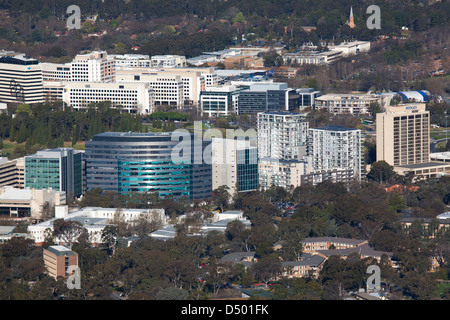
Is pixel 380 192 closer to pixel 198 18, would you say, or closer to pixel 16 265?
pixel 16 265

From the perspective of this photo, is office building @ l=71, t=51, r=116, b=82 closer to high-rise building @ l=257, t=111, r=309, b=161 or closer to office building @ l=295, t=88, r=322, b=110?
office building @ l=295, t=88, r=322, b=110

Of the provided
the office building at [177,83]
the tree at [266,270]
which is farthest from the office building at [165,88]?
the tree at [266,270]

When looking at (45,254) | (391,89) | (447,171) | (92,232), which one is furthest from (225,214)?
(391,89)

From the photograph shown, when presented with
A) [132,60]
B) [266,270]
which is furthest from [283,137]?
[132,60]

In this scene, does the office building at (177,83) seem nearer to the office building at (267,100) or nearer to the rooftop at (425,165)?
the office building at (267,100)

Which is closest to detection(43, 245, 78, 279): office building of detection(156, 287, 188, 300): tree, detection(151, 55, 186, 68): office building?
detection(156, 287, 188, 300): tree

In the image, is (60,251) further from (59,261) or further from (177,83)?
(177,83)
